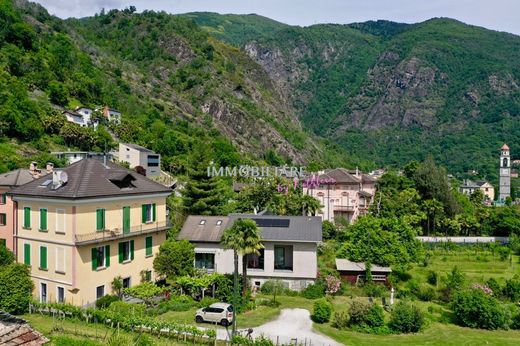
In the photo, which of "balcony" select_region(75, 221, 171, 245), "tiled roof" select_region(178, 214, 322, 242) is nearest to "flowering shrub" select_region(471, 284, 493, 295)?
"tiled roof" select_region(178, 214, 322, 242)

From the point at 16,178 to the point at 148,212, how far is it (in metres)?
11.1

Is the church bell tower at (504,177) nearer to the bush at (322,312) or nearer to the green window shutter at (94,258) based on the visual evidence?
the bush at (322,312)

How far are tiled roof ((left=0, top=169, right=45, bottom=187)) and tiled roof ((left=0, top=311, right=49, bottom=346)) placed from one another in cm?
1704

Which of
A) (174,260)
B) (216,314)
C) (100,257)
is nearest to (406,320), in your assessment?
(216,314)

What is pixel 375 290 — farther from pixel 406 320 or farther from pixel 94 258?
pixel 94 258

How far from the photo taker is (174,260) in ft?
114

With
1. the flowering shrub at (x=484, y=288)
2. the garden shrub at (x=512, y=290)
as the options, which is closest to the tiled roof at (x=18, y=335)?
the flowering shrub at (x=484, y=288)

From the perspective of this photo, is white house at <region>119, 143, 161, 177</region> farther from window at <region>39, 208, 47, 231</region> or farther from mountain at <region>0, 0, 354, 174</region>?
window at <region>39, 208, 47, 231</region>

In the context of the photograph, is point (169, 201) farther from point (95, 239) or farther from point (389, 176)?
point (389, 176)

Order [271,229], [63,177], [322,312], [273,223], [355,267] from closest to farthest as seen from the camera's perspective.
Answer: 1. [322,312]
2. [63,177]
3. [271,229]
4. [273,223]
5. [355,267]

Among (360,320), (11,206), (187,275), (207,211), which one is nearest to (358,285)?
(360,320)

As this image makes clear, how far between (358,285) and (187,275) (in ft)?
48.6

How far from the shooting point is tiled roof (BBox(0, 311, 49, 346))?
19.7 metres

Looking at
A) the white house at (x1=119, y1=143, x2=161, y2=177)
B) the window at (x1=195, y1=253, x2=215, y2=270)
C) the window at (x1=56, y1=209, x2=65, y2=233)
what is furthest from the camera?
the white house at (x1=119, y1=143, x2=161, y2=177)
